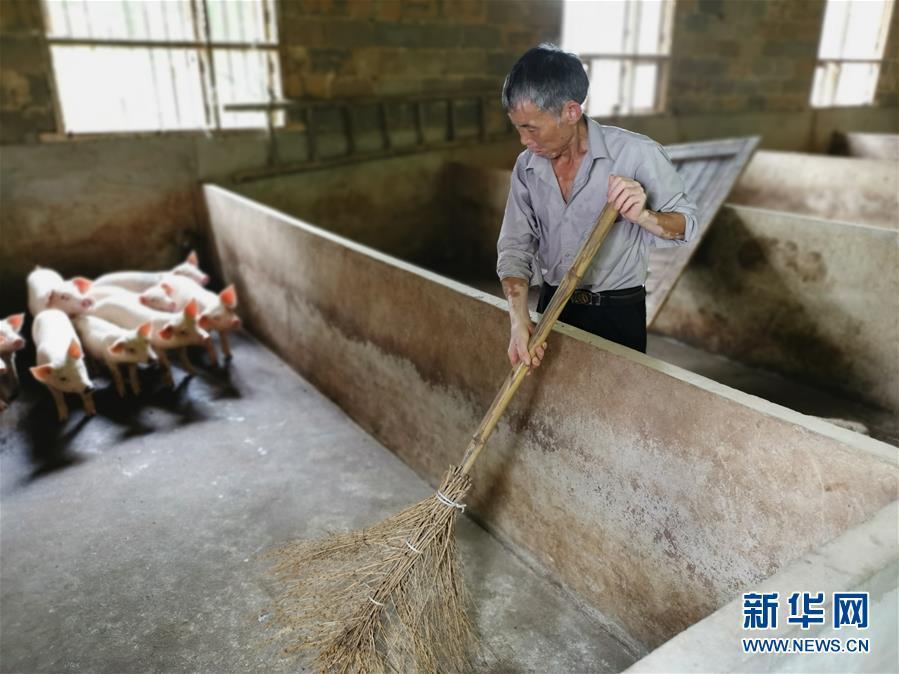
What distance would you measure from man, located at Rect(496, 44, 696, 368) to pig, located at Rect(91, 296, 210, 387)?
2.68 m

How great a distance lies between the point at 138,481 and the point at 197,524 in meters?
0.57

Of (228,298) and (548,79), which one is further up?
(548,79)

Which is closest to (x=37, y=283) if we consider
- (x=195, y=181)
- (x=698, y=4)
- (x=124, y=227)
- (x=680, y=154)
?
(x=124, y=227)

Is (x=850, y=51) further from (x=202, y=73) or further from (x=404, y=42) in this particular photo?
(x=202, y=73)

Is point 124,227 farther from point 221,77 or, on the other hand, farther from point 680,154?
point 680,154

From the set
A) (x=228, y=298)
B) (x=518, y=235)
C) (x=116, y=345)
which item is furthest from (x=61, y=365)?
(x=518, y=235)

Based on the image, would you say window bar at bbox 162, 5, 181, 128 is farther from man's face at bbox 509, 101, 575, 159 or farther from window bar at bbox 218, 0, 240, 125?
man's face at bbox 509, 101, 575, 159

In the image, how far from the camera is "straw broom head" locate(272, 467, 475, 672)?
2.30 m

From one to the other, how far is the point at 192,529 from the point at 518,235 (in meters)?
2.05

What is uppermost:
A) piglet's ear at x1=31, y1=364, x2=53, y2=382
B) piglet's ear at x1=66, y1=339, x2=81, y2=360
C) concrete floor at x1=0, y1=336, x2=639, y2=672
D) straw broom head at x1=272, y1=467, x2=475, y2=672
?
piglet's ear at x1=66, y1=339, x2=81, y2=360

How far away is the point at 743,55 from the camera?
8.70m

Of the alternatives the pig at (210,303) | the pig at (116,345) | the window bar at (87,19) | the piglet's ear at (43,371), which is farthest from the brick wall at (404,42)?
the piglet's ear at (43,371)

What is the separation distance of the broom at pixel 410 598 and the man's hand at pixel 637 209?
7.7 inches

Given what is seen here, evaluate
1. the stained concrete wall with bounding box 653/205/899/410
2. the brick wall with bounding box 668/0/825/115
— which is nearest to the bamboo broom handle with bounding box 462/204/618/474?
the stained concrete wall with bounding box 653/205/899/410
